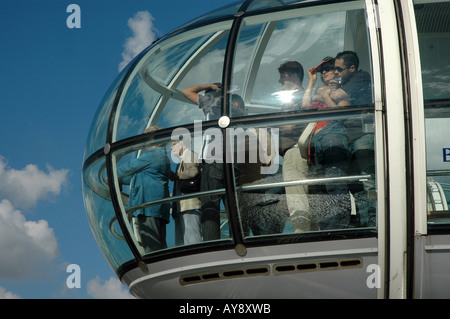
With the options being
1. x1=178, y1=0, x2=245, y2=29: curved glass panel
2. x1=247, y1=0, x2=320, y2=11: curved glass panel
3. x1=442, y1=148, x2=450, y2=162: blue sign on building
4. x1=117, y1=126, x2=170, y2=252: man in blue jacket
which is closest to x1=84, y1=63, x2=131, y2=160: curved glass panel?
x1=117, y1=126, x2=170, y2=252: man in blue jacket

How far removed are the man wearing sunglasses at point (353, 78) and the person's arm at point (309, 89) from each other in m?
0.22

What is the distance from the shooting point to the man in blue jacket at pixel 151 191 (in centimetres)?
748

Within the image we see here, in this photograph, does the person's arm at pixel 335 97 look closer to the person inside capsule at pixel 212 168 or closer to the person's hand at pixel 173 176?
the person inside capsule at pixel 212 168

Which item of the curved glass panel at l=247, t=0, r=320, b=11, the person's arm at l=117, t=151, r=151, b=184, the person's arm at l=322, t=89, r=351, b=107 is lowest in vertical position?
the person's arm at l=117, t=151, r=151, b=184

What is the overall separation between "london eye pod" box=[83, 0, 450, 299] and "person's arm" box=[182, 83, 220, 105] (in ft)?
0.13

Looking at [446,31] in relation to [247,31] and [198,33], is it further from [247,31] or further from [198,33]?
[198,33]

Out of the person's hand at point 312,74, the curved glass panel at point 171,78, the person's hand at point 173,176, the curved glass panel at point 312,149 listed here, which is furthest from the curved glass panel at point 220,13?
the person's hand at point 173,176

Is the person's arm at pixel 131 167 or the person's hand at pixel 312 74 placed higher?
the person's hand at pixel 312 74

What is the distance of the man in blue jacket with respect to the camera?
7.48 metres

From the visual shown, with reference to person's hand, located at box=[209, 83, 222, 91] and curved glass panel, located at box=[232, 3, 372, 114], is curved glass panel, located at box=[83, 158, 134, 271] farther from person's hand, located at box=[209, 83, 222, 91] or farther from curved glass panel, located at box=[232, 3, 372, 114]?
curved glass panel, located at box=[232, 3, 372, 114]

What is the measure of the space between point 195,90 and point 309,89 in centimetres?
123

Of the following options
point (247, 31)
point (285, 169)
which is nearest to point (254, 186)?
point (285, 169)

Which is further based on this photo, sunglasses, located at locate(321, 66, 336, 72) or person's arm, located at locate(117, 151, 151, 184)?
person's arm, located at locate(117, 151, 151, 184)
